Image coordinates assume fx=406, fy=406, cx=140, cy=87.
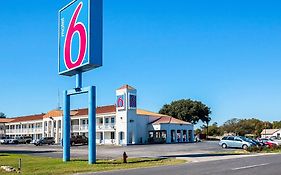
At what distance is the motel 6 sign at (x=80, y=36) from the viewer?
82.1ft

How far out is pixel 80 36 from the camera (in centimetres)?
2605

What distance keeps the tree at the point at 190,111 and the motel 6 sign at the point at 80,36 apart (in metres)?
76.8

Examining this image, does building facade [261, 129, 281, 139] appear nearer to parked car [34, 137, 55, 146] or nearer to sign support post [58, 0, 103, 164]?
parked car [34, 137, 55, 146]

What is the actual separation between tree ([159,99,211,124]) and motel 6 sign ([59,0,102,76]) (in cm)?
7677

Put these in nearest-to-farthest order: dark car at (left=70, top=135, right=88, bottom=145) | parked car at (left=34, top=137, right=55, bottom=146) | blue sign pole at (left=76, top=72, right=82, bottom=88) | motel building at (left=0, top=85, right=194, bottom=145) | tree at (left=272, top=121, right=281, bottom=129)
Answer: blue sign pole at (left=76, top=72, right=82, bottom=88) → motel building at (left=0, top=85, right=194, bottom=145) → dark car at (left=70, top=135, right=88, bottom=145) → parked car at (left=34, top=137, right=55, bottom=146) → tree at (left=272, top=121, right=281, bottom=129)

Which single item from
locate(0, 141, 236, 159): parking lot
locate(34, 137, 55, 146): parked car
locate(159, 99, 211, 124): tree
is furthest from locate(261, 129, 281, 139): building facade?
locate(0, 141, 236, 159): parking lot

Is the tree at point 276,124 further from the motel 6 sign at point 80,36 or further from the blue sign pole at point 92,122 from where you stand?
the blue sign pole at point 92,122

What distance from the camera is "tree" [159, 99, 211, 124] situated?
10308 centimetres

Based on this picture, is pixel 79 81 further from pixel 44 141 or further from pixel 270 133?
pixel 270 133

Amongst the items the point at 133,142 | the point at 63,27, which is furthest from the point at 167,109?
the point at 63,27

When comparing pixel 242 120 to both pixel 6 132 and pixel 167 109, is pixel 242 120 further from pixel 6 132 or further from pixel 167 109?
pixel 6 132

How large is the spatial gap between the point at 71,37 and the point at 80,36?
1.36 m

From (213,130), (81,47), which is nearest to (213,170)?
(81,47)

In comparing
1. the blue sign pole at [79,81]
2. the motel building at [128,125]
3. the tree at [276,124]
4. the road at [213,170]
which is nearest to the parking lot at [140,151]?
the blue sign pole at [79,81]
